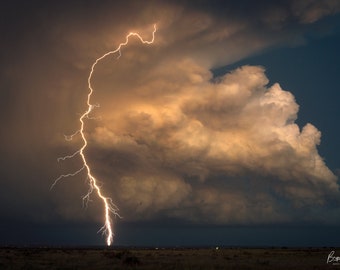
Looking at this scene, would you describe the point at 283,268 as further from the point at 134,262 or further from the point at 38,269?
the point at 38,269

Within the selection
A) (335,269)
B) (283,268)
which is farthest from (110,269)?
(335,269)

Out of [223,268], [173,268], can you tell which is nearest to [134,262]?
[173,268]

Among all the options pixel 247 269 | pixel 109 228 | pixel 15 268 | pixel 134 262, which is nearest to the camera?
pixel 15 268

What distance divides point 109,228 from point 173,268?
76.8 feet

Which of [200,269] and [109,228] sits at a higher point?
[109,228]

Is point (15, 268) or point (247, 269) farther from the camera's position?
point (247, 269)

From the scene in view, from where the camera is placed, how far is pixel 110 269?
3928 centimetres

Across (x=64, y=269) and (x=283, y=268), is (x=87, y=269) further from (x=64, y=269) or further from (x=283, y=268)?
(x=283, y=268)

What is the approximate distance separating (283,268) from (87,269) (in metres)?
18.1

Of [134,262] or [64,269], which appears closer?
[64,269]

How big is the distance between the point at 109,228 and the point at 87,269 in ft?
77.6

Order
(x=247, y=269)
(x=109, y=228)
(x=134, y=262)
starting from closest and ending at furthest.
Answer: (x=247, y=269) < (x=134, y=262) < (x=109, y=228)

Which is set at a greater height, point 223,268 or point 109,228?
point 109,228

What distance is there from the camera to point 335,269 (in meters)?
40.3
